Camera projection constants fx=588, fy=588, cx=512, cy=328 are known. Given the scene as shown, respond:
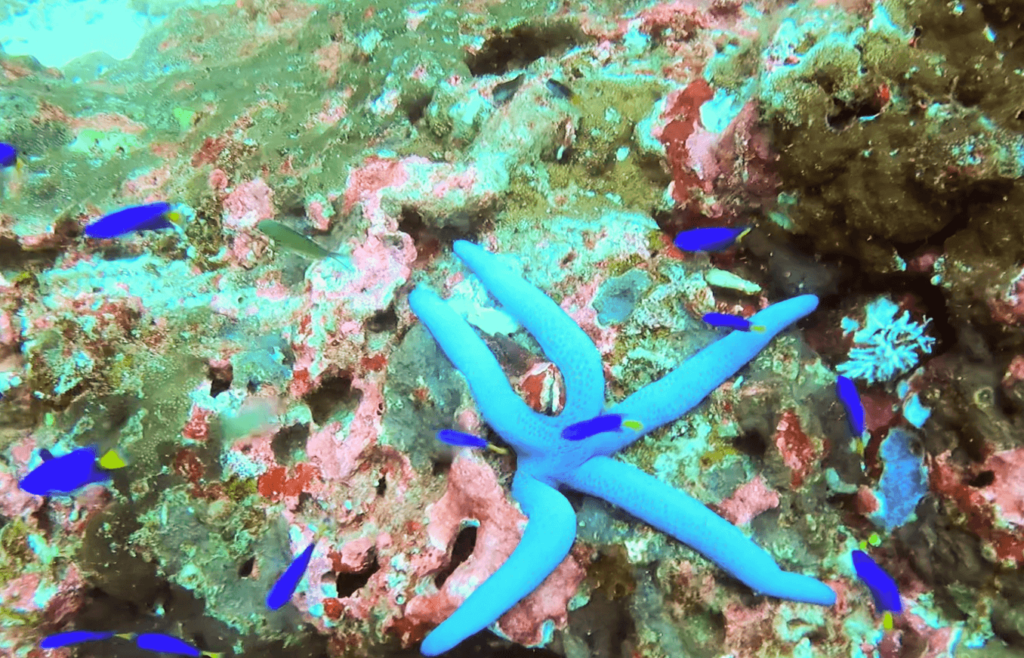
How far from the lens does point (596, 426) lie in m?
2.39

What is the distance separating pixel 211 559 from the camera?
298 centimetres

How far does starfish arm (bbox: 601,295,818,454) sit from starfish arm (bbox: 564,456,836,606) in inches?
8.6

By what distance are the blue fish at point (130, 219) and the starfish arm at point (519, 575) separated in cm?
236

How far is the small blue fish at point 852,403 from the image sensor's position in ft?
8.76

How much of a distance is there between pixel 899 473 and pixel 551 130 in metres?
2.43

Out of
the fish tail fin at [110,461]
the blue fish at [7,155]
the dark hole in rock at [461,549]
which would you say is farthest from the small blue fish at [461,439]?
the blue fish at [7,155]

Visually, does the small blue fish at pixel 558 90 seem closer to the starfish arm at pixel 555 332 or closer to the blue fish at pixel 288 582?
the starfish arm at pixel 555 332

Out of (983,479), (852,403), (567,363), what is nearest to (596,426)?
(567,363)

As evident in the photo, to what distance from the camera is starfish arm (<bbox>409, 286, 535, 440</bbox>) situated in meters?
2.68

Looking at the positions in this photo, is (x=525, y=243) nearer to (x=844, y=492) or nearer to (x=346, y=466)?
(x=346, y=466)

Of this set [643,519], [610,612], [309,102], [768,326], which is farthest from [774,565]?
[309,102]

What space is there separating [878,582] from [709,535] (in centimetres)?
72

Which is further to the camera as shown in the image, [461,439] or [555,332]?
[555,332]

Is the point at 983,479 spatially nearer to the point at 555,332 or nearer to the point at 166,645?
the point at 555,332
